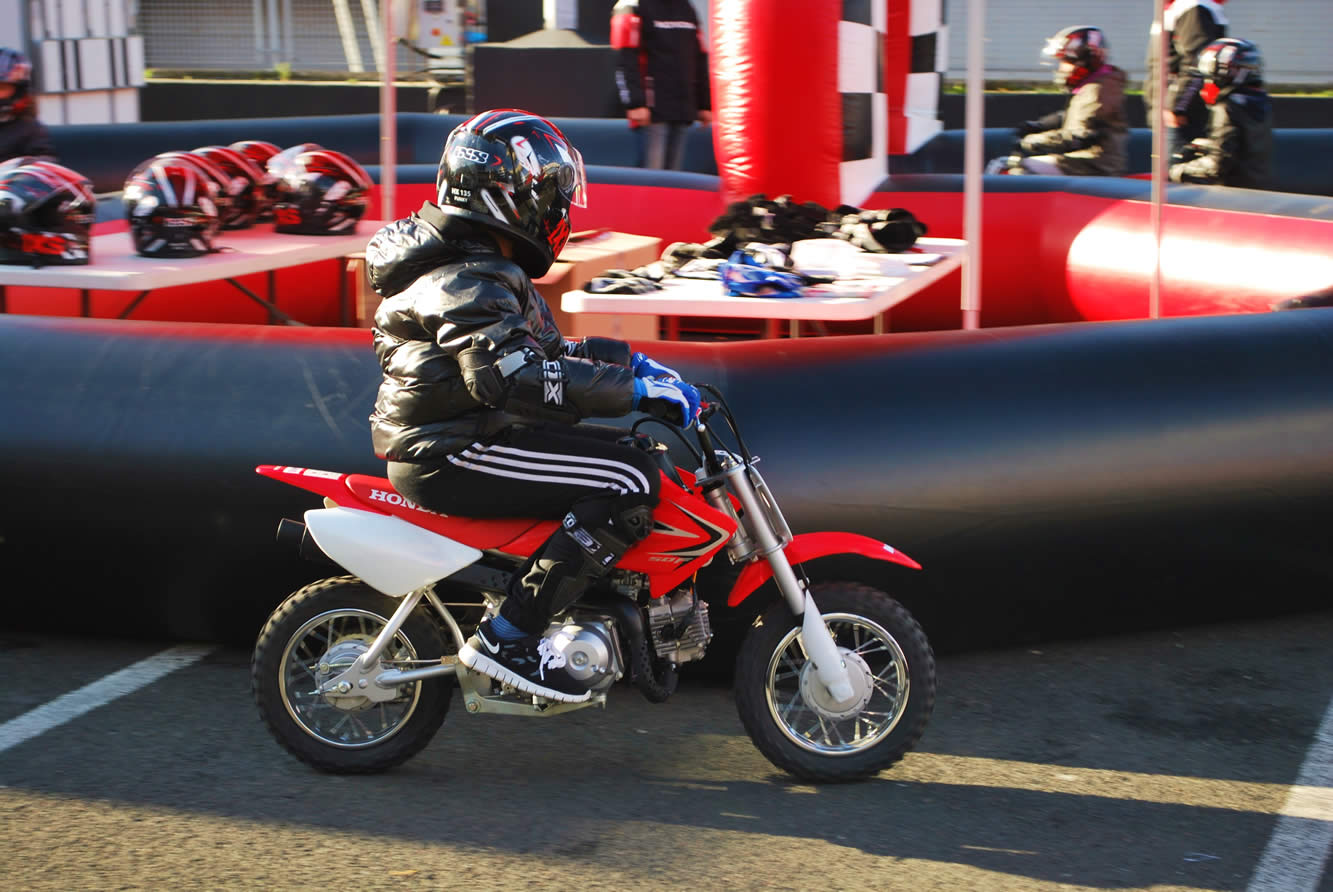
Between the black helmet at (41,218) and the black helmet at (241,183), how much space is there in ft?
3.93

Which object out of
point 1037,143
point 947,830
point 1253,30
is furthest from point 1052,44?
point 1253,30

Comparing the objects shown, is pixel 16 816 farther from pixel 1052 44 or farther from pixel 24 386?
pixel 1052 44

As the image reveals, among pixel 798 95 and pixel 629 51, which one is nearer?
pixel 798 95

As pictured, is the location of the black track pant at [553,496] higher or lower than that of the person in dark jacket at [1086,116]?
lower

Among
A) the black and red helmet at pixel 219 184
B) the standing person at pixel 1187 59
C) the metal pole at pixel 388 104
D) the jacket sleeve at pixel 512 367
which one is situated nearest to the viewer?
the jacket sleeve at pixel 512 367

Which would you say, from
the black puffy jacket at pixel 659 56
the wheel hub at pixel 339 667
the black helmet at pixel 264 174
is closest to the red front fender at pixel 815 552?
the wheel hub at pixel 339 667

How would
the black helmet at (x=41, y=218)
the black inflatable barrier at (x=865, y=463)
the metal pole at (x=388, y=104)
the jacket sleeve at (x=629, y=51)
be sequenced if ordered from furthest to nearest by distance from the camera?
1. the jacket sleeve at (x=629, y=51)
2. the metal pole at (x=388, y=104)
3. the black helmet at (x=41, y=218)
4. the black inflatable barrier at (x=865, y=463)

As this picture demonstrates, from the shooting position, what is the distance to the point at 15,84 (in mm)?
9078

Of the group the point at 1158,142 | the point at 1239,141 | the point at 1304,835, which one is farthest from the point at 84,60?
the point at 1304,835

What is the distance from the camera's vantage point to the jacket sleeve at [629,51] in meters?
11.6

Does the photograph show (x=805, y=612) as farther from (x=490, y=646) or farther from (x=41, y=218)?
(x=41, y=218)

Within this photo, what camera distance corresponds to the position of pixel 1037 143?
11.9 m

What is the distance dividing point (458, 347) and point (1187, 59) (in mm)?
9586

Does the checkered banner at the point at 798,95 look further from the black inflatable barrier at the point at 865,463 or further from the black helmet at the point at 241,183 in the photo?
the black helmet at the point at 241,183
